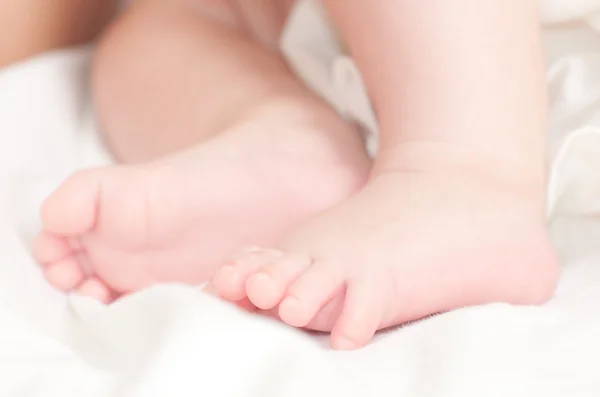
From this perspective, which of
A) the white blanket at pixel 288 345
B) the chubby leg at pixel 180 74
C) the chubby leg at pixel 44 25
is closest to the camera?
the white blanket at pixel 288 345

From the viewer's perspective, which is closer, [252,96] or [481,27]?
[481,27]

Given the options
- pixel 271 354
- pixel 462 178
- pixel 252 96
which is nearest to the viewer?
pixel 271 354

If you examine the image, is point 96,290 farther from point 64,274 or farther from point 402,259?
point 402,259

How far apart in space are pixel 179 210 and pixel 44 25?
41 centimetres

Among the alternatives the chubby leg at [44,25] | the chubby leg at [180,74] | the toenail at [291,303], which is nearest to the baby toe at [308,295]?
the toenail at [291,303]

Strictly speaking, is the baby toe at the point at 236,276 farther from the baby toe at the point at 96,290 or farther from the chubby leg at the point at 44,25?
the chubby leg at the point at 44,25

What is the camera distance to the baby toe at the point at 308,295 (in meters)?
0.38

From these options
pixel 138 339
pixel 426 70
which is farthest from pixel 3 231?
pixel 426 70

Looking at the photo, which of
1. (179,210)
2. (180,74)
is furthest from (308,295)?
(180,74)

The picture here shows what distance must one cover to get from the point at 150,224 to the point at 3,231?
0.37 feet

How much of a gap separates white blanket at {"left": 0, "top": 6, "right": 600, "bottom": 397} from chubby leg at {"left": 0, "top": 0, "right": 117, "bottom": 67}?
0.90 ft

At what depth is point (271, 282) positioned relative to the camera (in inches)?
15.1

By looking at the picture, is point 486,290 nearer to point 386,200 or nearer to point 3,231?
point 386,200

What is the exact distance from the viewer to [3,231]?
51 cm
